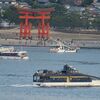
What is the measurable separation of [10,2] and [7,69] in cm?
5882

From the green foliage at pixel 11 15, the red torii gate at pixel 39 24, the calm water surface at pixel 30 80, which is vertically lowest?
the green foliage at pixel 11 15

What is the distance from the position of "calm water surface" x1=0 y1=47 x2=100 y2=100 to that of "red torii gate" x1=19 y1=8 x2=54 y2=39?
19609 millimetres

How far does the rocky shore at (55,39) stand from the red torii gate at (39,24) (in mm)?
542

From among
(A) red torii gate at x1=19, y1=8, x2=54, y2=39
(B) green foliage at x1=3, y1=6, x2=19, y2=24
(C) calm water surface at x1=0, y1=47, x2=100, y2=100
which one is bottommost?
(B) green foliage at x1=3, y1=6, x2=19, y2=24

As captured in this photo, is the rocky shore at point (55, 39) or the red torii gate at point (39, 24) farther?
the red torii gate at point (39, 24)

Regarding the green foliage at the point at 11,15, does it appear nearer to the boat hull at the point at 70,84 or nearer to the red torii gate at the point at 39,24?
the red torii gate at the point at 39,24

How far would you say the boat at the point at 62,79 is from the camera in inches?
1667

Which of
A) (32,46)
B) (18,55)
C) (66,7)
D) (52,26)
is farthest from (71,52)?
(66,7)

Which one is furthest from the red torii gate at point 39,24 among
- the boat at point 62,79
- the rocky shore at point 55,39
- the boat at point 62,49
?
the boat at point 62,79

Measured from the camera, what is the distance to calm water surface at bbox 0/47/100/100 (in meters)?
39.6

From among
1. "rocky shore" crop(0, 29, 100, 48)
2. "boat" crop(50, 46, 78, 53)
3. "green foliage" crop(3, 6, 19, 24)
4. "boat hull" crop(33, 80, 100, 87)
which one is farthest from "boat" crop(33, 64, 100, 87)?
"green foliage" crop(3, 6, 19, 24)

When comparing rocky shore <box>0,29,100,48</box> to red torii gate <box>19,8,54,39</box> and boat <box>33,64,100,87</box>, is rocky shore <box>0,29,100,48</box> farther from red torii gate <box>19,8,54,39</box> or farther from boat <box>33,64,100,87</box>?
boat <box>33,64,100,87</box>

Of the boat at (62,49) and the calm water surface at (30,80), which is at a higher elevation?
the calm water surface at (30,80)

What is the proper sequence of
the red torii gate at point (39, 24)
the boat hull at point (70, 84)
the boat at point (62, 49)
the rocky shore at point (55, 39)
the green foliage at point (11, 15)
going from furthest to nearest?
the green foliage at point (11, 15)
the red torii gate at point (39, 24)
the rocky shore at point (55, 39)
the boat at point (62, 49)
the boat hull at point (70, 84)
